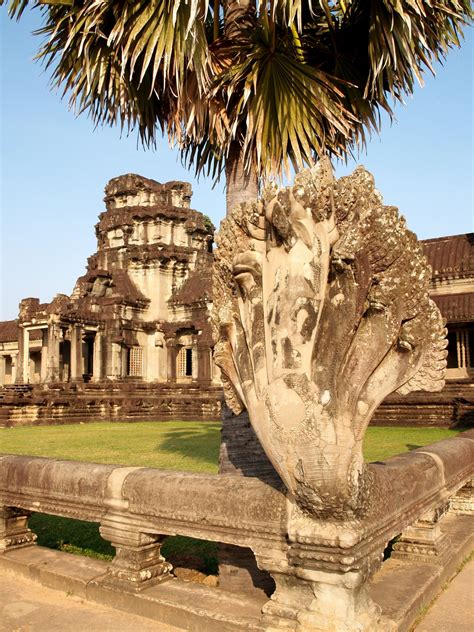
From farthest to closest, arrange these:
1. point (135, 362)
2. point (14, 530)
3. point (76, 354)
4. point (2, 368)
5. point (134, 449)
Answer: point (2, 368) → point (135, 362) → point (76, 354) → point (134, 449) → point (14, 530)

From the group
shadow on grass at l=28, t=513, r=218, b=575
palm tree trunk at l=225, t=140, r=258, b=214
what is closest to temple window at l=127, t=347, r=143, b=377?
shadow on grass at l=28, t=513, r=218, b=575

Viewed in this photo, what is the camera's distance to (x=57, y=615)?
3.58 metres

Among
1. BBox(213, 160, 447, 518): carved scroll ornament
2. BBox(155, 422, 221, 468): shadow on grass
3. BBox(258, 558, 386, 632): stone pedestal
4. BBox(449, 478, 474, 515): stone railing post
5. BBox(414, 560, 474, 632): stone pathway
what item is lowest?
BBox(155, 422, 221, 468): shadow on grass

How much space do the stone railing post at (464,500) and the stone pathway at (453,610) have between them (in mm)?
1738

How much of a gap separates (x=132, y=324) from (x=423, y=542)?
3671 cm

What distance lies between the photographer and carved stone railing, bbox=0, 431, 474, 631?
2.83 metres

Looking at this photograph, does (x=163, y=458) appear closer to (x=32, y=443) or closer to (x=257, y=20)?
(x=32, y=443)

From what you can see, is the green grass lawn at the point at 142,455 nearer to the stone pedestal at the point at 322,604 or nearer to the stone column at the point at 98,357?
the stone pedestal at the point at 322,604

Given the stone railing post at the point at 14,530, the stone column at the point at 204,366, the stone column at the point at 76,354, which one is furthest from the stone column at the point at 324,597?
the stone column at the point at 76,354

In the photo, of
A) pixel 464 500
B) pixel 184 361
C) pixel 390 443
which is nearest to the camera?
pixel 464 500

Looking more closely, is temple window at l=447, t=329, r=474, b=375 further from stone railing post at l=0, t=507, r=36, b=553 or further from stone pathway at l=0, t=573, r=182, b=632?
stone pathway at l=0, t=573, r=182, b=632

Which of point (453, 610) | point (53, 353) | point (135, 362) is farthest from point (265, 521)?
point (135, 362)

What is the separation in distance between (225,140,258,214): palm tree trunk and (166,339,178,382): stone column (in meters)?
33.8

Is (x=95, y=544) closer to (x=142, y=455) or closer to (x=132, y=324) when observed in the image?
(x=142, y=455)
